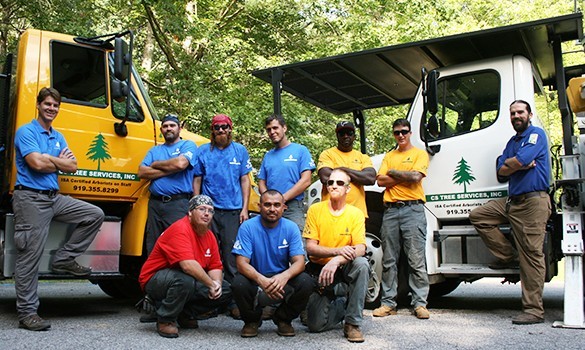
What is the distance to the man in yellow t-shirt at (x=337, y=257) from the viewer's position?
16.8 ft

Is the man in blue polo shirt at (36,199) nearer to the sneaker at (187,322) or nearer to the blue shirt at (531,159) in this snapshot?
the sneaker at (187,322)

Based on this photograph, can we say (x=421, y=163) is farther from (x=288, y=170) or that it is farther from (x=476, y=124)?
(x=288, y=170)

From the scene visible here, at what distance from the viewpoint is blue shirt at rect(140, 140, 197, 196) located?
6.09 metres

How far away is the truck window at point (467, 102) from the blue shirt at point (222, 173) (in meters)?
2.06

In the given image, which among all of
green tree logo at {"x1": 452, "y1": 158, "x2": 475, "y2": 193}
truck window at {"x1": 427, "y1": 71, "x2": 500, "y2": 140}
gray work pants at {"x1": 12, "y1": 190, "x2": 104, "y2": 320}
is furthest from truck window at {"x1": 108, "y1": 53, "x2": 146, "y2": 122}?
green tree logo at {"x1": 452, "y1": 158, "x2": 475, "y2": 193}

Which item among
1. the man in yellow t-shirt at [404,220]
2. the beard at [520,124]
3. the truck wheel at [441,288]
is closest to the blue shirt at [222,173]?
the man in yellow t-shirt at [404,220]

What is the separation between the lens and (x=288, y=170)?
615 cm

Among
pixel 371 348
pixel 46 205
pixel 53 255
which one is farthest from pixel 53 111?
pixel 371 348

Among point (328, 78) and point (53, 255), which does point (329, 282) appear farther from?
point (328, 78)

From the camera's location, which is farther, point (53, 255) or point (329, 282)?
point (53, 255)

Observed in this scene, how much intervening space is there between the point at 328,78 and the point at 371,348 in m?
3.94

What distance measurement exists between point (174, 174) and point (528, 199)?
3.37 metres

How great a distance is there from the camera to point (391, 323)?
19.0 ft

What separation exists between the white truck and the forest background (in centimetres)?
678
